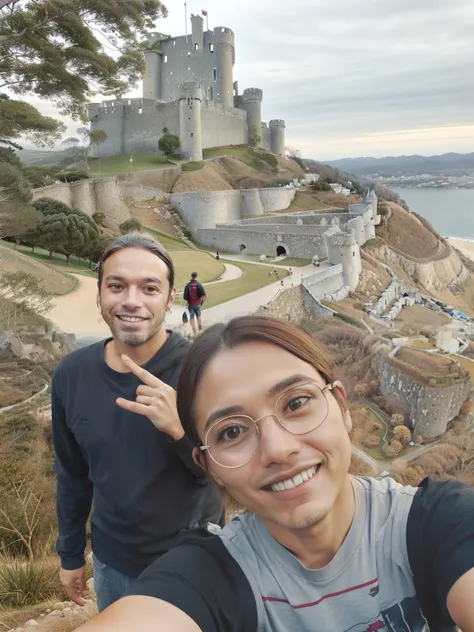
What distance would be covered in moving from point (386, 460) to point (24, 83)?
10.5 meters

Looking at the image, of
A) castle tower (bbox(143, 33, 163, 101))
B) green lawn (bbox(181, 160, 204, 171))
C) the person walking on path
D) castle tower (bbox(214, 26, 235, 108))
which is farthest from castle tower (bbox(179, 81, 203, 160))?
the person walking on path

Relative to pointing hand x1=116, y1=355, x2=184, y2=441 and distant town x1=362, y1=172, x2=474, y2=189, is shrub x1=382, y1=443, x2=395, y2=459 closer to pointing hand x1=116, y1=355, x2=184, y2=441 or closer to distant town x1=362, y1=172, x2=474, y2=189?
pointing hand x1=116, y1=355, x2=184, y2=441

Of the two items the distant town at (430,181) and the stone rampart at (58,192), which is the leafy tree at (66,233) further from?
the distant town at (430,181)

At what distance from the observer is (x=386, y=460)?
31.7 ft

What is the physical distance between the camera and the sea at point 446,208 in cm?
7181

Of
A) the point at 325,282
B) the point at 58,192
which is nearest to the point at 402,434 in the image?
the point at 325,282

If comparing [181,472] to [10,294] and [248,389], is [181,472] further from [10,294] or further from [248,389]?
[10,294]

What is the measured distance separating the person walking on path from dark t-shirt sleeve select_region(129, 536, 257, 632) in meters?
0.58

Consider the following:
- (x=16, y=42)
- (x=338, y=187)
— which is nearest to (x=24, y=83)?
(x=16, y=42)

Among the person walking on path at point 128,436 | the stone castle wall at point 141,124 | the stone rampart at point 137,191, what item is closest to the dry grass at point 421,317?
the stone rampart at point 137,191

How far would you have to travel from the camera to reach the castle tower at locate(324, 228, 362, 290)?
2125 cm

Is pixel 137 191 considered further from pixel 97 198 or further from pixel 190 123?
pixel 190 123

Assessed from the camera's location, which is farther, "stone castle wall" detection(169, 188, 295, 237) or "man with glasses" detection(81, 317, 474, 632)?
"stone castle wall" detection(169, 188, 295, 237)

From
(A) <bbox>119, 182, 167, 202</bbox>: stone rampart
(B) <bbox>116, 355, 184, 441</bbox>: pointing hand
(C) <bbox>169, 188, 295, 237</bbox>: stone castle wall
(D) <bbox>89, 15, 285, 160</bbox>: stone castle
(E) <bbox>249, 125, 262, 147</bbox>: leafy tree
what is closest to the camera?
(B) <bbox>116, 355, 184, 441</bbox>: pointing hand
